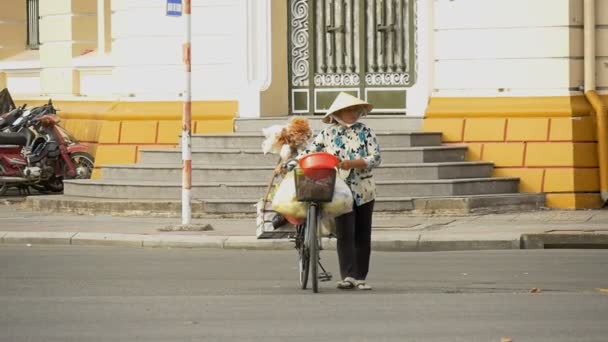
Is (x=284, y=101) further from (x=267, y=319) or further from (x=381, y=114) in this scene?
(x=267, y=319)

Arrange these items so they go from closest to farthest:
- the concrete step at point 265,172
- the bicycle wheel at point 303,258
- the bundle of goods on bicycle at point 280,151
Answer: the bicycle wheel at point 303,258 → the bundle of goods on bicycle at point 280,151 → the concrete step at point 265,172

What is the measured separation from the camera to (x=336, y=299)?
39.8 feet

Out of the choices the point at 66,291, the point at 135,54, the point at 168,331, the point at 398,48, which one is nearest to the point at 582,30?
the point at 398,48

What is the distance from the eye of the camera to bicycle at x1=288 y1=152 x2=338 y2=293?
12.5 m

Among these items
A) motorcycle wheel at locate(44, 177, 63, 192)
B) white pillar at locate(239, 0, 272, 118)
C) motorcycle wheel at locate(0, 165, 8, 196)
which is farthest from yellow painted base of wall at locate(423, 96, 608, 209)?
motorcycle wheel at locate(0, 165, 8, 196)

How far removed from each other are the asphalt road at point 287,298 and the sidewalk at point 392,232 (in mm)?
450

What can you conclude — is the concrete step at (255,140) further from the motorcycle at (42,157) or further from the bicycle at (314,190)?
the bicycle at (314,190)

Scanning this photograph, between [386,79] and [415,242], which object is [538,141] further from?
[415,242]

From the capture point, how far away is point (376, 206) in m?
19.2

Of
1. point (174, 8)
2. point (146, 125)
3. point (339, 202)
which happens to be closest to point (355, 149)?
point (339, 202)

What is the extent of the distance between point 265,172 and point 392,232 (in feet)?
10.8

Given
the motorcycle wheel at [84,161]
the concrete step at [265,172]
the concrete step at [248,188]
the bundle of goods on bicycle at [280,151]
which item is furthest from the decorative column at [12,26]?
the bundle of goods on bicycle at [280,151]

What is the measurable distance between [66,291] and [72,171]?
35.3 feet

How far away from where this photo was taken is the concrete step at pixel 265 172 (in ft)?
65.4
